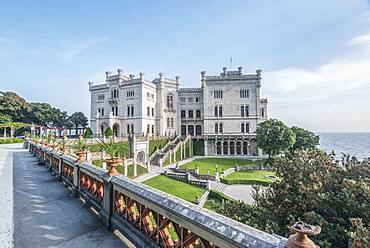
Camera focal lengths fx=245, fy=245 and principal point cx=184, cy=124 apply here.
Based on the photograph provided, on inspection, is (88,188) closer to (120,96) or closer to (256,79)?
(120,96)

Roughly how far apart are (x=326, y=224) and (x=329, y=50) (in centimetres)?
587

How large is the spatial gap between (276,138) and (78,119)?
42212mm

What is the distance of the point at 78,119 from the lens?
2154 inches

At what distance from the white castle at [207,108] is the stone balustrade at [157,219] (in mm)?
34520

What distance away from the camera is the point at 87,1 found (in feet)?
Answer: 28.6

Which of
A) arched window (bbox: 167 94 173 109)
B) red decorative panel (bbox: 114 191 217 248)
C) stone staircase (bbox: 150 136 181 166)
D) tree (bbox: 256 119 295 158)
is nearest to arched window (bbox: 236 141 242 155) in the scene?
tree (bbox: 256 119 295 158)

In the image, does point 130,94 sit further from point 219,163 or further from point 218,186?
point 218,186

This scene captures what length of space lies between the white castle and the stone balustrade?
3452 cm

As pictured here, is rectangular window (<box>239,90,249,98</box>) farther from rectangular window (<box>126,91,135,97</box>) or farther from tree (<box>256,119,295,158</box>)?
rectangular window (<box>126,91,135,97</box>)

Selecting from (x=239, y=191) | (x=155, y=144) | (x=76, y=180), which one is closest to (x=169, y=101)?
(x=155, y=144)

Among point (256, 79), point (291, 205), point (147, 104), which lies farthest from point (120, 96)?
point (291, 205)

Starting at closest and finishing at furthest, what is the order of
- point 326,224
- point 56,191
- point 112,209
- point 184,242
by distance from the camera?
point 184,242, point 112,209, point 326,224, point 56,191

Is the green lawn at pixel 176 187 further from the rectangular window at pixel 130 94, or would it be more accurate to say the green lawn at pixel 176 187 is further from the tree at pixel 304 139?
the tree at pixel 304 139

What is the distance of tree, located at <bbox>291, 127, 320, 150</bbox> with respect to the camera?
3794 cm
